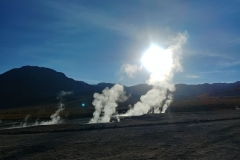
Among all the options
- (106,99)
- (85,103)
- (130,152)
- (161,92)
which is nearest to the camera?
(130,152)

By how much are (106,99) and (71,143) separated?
57.9 meters

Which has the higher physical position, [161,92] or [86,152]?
[161,92]

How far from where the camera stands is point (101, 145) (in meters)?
23.3

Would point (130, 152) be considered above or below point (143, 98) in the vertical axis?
below

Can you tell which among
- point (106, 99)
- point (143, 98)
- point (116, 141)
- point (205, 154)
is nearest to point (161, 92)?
point (143, 98)

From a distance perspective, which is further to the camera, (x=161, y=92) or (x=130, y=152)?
(x=161, y=92)

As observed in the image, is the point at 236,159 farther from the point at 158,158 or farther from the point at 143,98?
the point at 143,98

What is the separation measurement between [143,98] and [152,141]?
63.1 metres

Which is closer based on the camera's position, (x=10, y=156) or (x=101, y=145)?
(x=10, y=156)

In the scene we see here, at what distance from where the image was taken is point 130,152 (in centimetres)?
1950

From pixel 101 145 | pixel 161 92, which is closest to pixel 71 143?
pixel 101 145

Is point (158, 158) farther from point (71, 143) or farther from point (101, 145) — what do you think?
→ point (71, 143)

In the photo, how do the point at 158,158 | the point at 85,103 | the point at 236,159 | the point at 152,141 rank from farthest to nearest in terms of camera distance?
the point at 85,103
the point at 152,141
the point at 158,158
the point at 236,159

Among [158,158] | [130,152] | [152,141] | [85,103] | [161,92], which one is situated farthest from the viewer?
[85,103]
